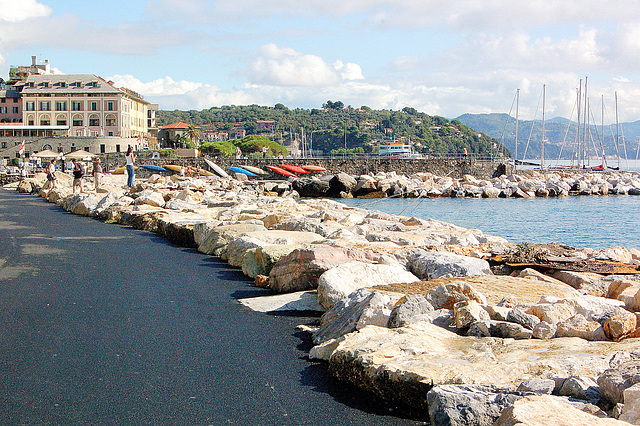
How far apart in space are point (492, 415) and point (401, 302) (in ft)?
6.56

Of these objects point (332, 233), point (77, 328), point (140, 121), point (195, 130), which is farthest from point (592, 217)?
point (140, 121)

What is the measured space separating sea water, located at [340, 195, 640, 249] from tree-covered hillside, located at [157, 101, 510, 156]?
→ 91.7 metres

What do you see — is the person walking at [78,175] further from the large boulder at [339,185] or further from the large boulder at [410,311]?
the large boulder at [410,311]

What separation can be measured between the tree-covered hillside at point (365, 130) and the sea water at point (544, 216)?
91717 millimetres

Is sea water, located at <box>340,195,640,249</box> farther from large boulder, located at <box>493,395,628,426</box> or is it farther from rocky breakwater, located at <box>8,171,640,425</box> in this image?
large boulder, located at <box>493,395,628,426</box>

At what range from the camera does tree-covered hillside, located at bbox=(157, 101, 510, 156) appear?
15062 centimetres

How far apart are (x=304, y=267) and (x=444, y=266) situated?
1769mm

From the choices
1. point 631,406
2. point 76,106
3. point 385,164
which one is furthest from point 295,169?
point 631,406

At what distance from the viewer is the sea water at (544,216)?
963 inches

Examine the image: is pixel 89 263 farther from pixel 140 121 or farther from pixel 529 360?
pixel 140 121

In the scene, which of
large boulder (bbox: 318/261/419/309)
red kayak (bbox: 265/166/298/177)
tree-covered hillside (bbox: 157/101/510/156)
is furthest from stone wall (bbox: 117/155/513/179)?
tree-covered hillside (bbox: 157/101/510/156)

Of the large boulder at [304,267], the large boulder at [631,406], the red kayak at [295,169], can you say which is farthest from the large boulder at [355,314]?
the red kayak at [295,169]

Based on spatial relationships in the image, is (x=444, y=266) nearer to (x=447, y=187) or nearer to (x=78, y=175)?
(x=78, y=175)

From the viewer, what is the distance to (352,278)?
686 centimetres
